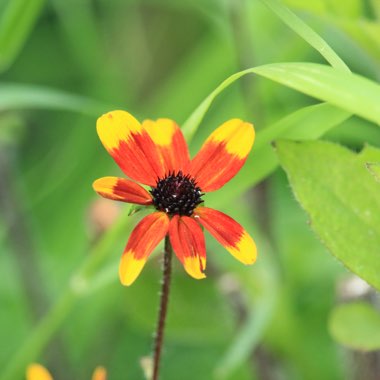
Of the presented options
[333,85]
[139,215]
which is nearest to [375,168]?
[333,85]

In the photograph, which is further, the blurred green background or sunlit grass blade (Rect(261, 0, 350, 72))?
the blurred green background

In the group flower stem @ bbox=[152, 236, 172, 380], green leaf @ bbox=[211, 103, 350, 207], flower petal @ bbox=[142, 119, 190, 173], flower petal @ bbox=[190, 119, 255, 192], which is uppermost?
green leaf @ bbox=[211, 103, 350, 207]

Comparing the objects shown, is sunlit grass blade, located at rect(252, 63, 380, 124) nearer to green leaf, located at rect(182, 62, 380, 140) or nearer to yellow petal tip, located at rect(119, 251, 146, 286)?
green leaf, located at rect(182, 62, 380, 140)

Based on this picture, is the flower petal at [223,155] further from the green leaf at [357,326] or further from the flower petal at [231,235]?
the green leaf at [357,326]

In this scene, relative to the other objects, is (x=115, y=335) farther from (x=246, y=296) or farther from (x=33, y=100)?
(x=33, y=100)

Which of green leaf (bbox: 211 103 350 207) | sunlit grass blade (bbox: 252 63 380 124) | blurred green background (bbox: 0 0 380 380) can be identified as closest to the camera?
sunlit grass blade (bbox: 252 63 380 124)

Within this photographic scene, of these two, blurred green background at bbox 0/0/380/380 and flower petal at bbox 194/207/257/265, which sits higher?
blurred green background at bbox 0/0/380/380

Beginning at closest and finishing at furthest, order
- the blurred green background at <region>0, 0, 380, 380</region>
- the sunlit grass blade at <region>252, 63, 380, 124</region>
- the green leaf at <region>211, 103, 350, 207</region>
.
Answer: the sunlit grass blade at <region>252, 63, 380, 124</region> → the green leaf at <region>211, 103, 350, 207</region> → the blurred green background at <region>0, 0, 380, 380</region>

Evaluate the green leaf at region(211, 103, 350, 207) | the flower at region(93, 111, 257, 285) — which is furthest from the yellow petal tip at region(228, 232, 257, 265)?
the green leaf at region(211, 103, 350, 207)

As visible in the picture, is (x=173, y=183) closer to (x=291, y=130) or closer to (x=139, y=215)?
(x=291, y=130)
